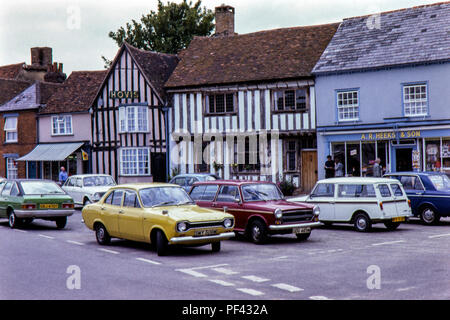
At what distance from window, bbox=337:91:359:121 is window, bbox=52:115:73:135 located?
61.3ft

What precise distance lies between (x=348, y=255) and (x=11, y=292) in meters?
6.73

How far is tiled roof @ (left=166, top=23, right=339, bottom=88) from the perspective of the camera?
100 feet

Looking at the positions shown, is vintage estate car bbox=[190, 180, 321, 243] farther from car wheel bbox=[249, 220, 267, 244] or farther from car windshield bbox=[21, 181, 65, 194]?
car windshield bbox=[21, 181, 65, 194]

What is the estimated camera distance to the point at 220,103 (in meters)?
32.0

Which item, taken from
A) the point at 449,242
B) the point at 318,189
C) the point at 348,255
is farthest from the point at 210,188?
the point at 449,242

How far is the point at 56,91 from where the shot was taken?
42.7 metres

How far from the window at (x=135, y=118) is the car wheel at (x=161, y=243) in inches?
909

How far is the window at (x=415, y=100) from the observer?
26.4 metres

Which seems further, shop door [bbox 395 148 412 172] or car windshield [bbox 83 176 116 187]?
shop door [bbox 395 148 412 172]

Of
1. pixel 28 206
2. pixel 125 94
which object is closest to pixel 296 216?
pixel 28 206

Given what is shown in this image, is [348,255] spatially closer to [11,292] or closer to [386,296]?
[386,296]

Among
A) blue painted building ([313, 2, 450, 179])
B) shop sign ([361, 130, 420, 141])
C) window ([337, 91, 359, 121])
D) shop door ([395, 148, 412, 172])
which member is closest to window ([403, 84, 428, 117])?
blue painted building ([313, 2, 450, 179])

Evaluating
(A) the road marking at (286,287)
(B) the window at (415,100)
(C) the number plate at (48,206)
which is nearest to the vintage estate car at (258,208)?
(A) the road marking at (286,287)

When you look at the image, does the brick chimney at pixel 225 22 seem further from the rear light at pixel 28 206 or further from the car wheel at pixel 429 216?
the rear light at pixel 28 206
